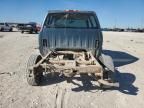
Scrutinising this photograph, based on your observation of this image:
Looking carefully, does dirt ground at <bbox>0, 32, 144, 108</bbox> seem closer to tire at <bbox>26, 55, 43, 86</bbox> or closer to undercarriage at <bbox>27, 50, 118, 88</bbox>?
tire at <bbox>26, 55, 43, 86</bbox>

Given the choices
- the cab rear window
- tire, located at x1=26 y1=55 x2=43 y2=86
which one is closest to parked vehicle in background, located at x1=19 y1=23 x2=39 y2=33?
the cab rear window

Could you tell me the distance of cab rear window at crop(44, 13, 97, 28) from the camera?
936 cm

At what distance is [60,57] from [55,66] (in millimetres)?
1217

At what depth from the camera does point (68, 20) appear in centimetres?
955

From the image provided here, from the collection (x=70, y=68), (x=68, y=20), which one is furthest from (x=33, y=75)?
(x=68, y=20)

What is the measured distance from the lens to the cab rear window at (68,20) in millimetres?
9359

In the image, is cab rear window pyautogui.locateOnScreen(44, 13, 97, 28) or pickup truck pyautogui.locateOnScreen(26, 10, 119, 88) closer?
pickup truck pyautogui.locateOnScreen(26, 10, 119, 88)

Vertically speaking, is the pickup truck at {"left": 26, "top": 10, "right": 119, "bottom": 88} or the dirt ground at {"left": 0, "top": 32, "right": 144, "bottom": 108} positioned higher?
the pickup truck at {"left": 26, "top": 10, "right": 119, "bottom": 88}

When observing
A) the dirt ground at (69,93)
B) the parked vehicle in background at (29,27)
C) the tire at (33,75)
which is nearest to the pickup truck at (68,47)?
the tire at (33,75)

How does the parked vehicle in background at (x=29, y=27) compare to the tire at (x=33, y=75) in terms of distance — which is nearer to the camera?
the tire at (x=33, y=75)

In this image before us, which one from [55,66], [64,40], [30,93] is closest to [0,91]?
[30,93]

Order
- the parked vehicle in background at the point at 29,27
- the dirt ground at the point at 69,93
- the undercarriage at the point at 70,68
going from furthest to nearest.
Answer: the parked vehicle in background at the point at 29,27 < the undercarriage at the point at 70,68 < the dirt ground at the point at 69,93

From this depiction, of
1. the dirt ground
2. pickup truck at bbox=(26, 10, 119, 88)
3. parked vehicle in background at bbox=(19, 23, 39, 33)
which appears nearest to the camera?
the dirt ground

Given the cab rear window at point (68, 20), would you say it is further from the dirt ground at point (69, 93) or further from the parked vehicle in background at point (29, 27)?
the parked vehicle in background at point (29, 27)
